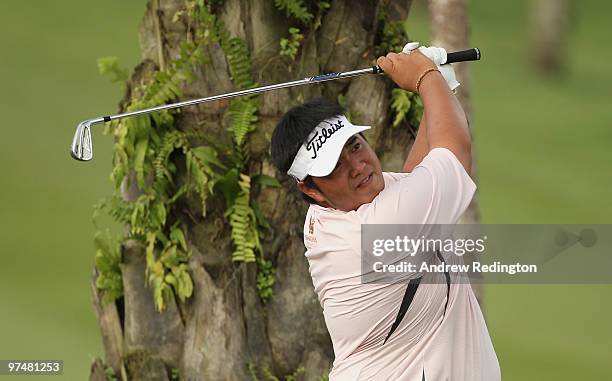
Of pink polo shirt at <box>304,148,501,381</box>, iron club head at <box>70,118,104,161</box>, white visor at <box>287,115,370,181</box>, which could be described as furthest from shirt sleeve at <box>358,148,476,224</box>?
iron club head at <box>70,118,104,161</box>

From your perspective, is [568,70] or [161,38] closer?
[161,38]

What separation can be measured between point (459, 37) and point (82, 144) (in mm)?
2211

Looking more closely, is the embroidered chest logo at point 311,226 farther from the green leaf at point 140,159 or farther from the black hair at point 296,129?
the green leaf at point 140,159

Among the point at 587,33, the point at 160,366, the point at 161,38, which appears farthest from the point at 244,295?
the point at 587,33

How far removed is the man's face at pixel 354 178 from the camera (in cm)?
266

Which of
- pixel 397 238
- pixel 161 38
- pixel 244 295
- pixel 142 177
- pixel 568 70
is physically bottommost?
pixel 397 238

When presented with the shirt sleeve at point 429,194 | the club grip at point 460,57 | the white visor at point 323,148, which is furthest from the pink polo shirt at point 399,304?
the club grip at point 460,57

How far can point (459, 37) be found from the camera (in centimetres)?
509

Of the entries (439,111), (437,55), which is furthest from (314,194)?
(437,55)

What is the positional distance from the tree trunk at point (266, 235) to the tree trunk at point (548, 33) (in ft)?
17.8

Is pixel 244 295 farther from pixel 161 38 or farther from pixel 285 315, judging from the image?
pixel 161 38

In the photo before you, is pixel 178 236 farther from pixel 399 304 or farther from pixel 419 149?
pixel 399 304

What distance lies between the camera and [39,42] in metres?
7.89

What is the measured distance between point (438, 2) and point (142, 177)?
1760mm
